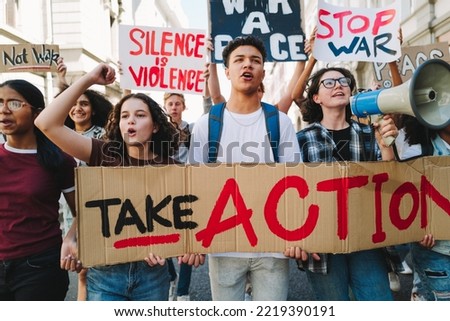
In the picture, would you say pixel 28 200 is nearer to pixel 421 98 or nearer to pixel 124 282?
pixel 124 282

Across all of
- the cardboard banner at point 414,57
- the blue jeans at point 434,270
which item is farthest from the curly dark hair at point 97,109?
the cardboard banner at point 414,57

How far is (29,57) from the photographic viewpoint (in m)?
4.46

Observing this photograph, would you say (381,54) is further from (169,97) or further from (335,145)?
(169,97)

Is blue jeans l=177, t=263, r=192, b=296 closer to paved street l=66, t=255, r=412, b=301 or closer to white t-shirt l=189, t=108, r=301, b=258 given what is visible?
paved street l=66, t=255, r=412, b=301

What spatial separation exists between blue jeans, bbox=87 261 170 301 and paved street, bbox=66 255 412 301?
5.60 ft

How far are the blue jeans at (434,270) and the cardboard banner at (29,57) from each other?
12.1 feet

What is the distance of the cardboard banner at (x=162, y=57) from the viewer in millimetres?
3150

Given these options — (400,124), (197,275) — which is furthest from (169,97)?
(400,124)

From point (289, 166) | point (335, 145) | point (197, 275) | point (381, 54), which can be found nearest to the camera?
point (289, 166)

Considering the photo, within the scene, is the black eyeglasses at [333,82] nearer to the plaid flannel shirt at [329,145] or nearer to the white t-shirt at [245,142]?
the plaid flannel shirt at [329,145]

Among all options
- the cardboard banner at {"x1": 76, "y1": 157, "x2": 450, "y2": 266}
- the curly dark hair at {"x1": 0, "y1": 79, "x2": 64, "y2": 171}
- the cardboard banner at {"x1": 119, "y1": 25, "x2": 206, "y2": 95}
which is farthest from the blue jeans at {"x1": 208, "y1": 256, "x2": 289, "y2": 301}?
the cardboard banner at {"x1": 119, "y1": 25, "x2": 206, "y2": 95}

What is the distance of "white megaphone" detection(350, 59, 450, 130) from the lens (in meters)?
1.55

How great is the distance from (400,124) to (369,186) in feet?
2.77

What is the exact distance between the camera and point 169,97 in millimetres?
3723
